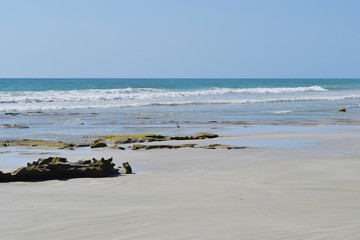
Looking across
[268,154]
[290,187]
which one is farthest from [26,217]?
[268,154]

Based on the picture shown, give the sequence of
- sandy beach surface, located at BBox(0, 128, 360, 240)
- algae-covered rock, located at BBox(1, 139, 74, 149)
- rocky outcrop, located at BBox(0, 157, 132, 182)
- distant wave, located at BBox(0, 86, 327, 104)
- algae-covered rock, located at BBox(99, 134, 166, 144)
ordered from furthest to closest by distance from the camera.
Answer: distant wave, located at BBox(0, 86, 327, 104)
algae-covered rock, located at BBox(99, 134, 166, 144)
algae-covered rock, located at BBox(1, 139, 74, 149)
rocky outcrop, located at BBox(0, 157, 132, 182)
sandy beach surface, located at BBox(0, 128, 360, 240)

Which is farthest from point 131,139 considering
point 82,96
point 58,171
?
point 82,96

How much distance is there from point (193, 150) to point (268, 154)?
1.74 metres

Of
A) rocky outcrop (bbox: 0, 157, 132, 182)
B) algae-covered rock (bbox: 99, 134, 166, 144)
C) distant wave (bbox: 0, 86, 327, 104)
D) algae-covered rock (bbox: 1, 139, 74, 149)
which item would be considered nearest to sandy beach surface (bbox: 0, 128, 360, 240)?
rocky outcrop (bbox: 0, 157, 132, 182)

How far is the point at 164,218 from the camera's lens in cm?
556

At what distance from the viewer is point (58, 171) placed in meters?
8.11

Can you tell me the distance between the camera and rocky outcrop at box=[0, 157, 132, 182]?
7.89 meters

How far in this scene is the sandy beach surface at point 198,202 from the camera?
5.06 meters

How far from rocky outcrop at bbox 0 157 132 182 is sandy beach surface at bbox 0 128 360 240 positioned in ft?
0.82

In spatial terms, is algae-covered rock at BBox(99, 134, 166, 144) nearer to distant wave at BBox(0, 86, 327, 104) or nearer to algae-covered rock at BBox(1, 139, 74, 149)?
algae-covered rock at BBox(1, 139, 74, 149)

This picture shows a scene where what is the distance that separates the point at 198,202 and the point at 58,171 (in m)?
2.71

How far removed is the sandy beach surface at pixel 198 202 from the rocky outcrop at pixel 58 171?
0.82 feet

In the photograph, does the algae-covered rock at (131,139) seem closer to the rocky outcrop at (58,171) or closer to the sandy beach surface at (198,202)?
the sandy beach surface at (198,202)

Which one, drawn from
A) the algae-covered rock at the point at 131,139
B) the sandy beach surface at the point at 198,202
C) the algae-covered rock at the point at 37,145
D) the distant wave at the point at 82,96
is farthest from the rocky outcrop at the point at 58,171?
the distant wave at the point at 82,96
